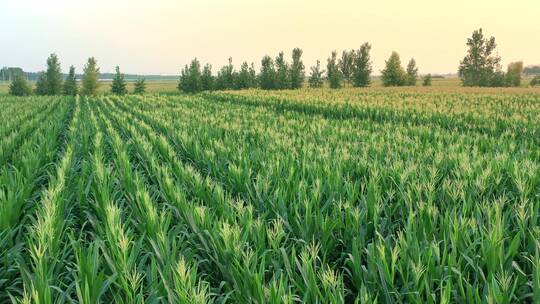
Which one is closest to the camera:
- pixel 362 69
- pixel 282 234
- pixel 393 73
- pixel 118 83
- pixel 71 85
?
pixel 282 234

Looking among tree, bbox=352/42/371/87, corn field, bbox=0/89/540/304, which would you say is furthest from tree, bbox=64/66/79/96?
corn field, bbox=0/89/540/304

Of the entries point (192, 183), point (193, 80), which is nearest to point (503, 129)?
point (192, 183)

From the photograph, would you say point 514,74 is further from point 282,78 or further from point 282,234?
point 282,234

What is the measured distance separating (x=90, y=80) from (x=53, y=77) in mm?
6091

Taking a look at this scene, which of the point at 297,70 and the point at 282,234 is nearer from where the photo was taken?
the point at 282,234

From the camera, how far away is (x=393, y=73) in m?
80.8

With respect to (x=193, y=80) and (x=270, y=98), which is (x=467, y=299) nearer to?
(x=270, y=98)

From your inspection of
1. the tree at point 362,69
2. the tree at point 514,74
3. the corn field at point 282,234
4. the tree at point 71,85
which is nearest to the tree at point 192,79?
the tree at point 71,85

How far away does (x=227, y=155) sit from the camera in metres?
7.96

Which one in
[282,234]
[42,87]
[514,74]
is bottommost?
[282,234]

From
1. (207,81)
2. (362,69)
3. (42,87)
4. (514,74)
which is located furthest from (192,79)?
(514,74)

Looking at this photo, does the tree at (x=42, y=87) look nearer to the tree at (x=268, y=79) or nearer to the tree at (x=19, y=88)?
the tree at (x=19, y=88)

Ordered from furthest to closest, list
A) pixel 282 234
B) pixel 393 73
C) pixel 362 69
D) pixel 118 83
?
pixel 362 69
pixel 393 73
pixel 118 83
pixel 282 234

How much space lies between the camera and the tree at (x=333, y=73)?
85062 mm
